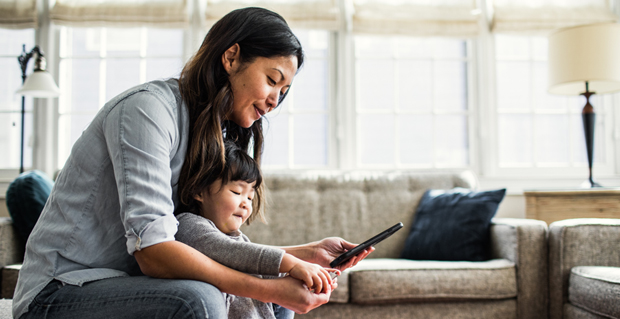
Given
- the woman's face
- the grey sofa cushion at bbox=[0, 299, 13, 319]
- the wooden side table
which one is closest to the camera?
the grey sofa cushion at bbox=[0, 299, 13, 319]

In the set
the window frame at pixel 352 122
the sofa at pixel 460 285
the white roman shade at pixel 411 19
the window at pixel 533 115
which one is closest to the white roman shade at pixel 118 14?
the window frame at pixel 352 122

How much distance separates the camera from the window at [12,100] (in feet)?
10.5

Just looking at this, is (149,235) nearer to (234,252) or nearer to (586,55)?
(234,252)

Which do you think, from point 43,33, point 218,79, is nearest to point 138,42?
point 43,33

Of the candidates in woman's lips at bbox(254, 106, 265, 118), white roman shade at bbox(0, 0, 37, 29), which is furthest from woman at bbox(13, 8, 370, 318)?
white roman shade at bbox(0, 0, 37, 29)

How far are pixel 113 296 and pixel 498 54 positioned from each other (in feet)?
10.5

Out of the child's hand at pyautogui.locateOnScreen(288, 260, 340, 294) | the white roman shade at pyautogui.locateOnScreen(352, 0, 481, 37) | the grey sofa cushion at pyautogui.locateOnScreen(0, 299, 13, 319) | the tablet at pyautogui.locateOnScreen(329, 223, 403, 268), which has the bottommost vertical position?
the grey sofa cushion at pyautogui.locateOnScreen(0, 299, 13, 319)

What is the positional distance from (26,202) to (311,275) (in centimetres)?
176

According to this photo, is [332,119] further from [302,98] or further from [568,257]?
[568,257]

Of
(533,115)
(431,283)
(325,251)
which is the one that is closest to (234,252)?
(325,251)

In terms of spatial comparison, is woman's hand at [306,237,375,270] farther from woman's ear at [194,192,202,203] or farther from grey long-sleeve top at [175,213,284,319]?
woman's ear at [194,192,202,203]

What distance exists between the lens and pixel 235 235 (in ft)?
4.15

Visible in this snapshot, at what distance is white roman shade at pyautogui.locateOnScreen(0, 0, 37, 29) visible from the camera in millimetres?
3109

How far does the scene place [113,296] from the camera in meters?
0.81
